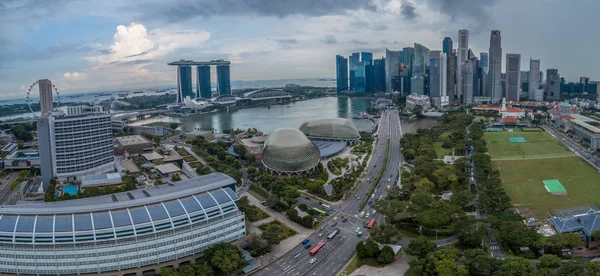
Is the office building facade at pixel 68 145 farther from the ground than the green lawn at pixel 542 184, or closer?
farther from the ground

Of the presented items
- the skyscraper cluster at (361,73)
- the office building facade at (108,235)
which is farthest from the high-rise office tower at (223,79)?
the office building facade at (108,235)

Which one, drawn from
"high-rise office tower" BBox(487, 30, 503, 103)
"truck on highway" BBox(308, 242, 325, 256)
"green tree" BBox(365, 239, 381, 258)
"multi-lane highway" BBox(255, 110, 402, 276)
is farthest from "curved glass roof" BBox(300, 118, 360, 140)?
"high-rise office tower" BBox(487, 30, 503, 103)

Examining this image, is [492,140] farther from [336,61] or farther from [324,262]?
[336,61]

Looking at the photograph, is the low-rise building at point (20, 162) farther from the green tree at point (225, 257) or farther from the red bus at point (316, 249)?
the red bus at point (316, 249)

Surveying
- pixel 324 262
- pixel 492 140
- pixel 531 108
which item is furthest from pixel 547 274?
pixel 531 108

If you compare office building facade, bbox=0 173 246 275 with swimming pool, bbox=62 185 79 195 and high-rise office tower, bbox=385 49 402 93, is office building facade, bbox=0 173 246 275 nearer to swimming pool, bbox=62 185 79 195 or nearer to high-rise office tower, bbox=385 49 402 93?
swimming pool, bbox=62 185 79 195

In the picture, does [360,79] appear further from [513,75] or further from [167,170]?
[167,170]
